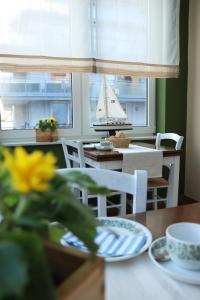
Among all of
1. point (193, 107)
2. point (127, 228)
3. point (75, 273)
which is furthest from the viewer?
point (193, 107)

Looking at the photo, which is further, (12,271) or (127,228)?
(127,228)

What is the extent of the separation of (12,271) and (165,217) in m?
0.71

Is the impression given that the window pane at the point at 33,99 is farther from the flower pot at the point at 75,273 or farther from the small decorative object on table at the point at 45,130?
the flower pot at the point at 75,273

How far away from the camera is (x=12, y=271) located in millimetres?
247

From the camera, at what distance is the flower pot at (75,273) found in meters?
0.33

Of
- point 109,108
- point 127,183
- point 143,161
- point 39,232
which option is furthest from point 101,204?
point 109,108

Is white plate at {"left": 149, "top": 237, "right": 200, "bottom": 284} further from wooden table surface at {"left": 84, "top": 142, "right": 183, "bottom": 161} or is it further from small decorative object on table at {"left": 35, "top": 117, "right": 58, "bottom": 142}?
small decorative object on table at {"left": 35, "top": 117, "right": 58, "bottom": 142}

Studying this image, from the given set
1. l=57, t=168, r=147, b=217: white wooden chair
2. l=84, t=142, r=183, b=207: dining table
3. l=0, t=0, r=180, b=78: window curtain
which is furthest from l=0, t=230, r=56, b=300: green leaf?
l=0, t=0, r=180, b=78: window curtain

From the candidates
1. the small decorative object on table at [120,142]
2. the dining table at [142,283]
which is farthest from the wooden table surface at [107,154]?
the dining table at [142,283]

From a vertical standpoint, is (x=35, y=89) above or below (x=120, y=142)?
above

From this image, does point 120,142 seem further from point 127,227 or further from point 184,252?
point 184,252

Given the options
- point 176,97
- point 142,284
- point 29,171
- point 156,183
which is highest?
point 176,97

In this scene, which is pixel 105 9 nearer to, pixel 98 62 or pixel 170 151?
pixel 98 62

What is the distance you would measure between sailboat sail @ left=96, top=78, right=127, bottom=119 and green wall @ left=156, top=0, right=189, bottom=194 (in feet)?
1.50
